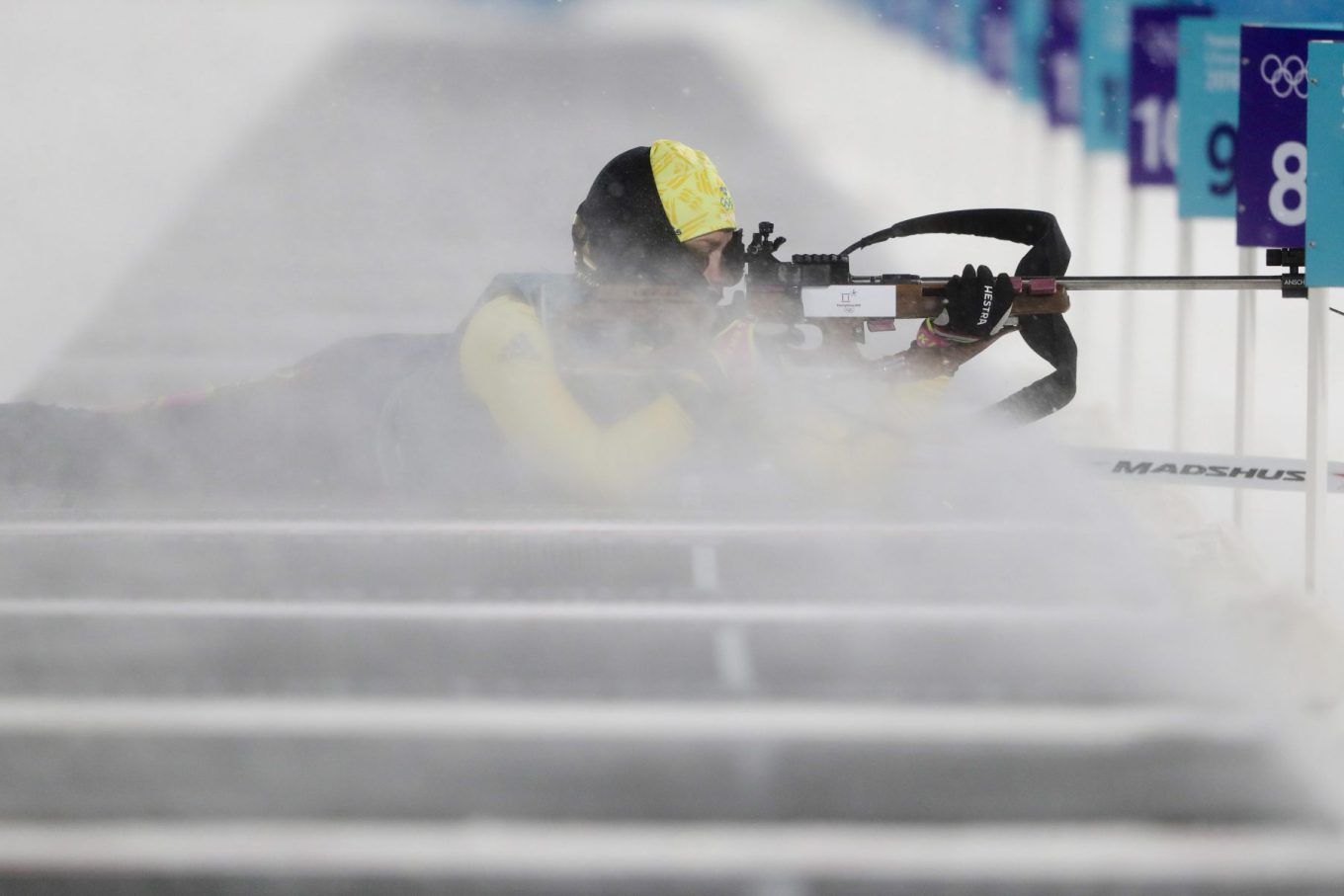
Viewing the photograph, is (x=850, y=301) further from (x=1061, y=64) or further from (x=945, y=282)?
(x=1061, y=64)

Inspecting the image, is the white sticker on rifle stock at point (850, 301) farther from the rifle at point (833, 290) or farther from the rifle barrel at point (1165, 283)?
the rifle barrel at point (1165, 283)

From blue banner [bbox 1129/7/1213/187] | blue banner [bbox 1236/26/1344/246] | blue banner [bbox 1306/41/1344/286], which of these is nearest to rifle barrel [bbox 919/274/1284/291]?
blue banner [bbox 1236/26/1344/246]

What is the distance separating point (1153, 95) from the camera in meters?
5.03

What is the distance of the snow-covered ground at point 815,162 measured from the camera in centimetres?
604

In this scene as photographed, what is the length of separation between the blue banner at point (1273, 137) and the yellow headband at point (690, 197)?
137 cm

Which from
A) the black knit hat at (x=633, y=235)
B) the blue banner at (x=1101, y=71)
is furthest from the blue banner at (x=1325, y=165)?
the blue banner at (x=1101, y=71)

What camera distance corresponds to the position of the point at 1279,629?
3418mm

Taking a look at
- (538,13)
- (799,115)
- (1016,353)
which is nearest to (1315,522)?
(1016,353)

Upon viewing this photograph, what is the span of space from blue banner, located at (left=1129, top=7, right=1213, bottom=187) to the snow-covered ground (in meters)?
0.36

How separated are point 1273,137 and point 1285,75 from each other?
171 millimetres

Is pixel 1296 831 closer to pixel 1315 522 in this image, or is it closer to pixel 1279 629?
pixel 1279 629

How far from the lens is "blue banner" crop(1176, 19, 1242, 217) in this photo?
4.42 meters

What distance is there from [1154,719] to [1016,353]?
5.02 m

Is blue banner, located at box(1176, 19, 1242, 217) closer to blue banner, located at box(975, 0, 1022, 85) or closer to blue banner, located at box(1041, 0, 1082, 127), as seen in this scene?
blue banner, located at box(1041, 0, 1082, 127)
